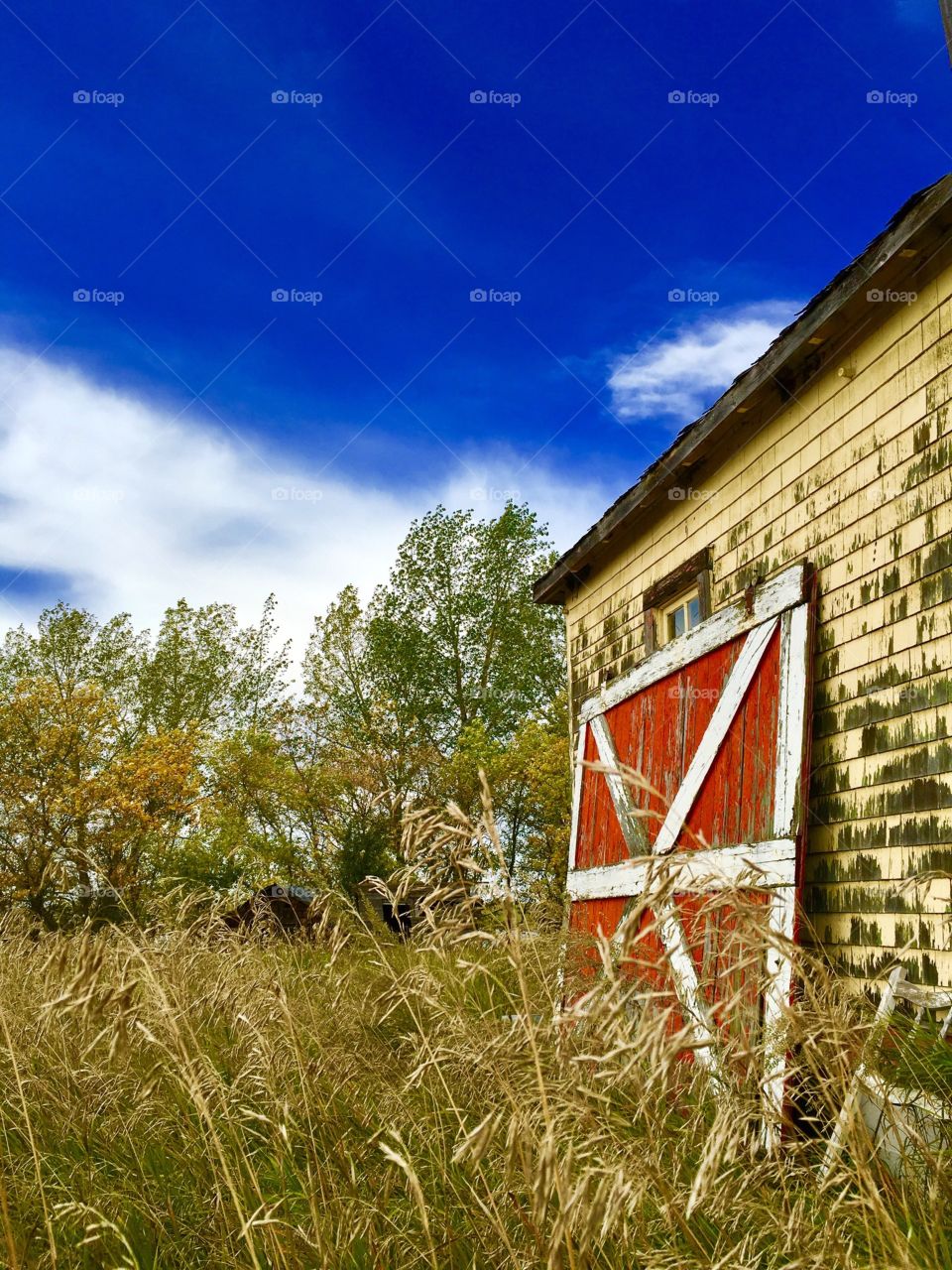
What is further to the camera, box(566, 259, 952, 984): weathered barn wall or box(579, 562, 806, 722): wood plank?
box(579, 562, 806, 722): wood plank

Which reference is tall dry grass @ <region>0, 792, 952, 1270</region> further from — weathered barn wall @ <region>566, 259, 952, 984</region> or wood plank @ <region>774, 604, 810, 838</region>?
wood plank @ <region>774, 604, 810, 838</region>

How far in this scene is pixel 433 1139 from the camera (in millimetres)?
3051

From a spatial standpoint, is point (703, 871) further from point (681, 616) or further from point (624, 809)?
point (681, 616)

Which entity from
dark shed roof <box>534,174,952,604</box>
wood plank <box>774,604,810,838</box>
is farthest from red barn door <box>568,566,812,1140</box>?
dark shed roof <box>534,174,952,604</box>

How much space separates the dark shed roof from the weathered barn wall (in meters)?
0.16

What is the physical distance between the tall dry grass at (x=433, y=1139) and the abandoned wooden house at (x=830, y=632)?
132 centimetres

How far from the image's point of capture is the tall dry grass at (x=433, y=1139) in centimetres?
174

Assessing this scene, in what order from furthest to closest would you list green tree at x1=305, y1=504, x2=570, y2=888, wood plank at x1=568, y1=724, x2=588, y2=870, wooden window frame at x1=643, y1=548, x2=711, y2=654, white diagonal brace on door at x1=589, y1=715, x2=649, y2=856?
green tree at x1=305, y1=504, x2=570, y2=888
wood plank at x1=568, y1=724, x2=588, y2=870
wooden window frame at x1=643, y1=548, x2=711, y2=654
white diagonal brace on door at x1=589, y1=715, x2=649, y2=856

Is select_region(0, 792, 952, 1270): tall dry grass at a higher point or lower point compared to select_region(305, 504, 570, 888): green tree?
lower

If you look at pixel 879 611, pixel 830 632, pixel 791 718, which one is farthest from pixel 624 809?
pixel 879 611

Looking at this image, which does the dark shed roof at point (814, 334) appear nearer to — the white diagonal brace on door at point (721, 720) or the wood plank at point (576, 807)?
the white diagonal brace on door at point (721, 720)

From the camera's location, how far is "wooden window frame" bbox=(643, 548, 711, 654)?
7676 mm

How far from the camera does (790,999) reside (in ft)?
16.0

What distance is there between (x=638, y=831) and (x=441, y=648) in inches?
800
